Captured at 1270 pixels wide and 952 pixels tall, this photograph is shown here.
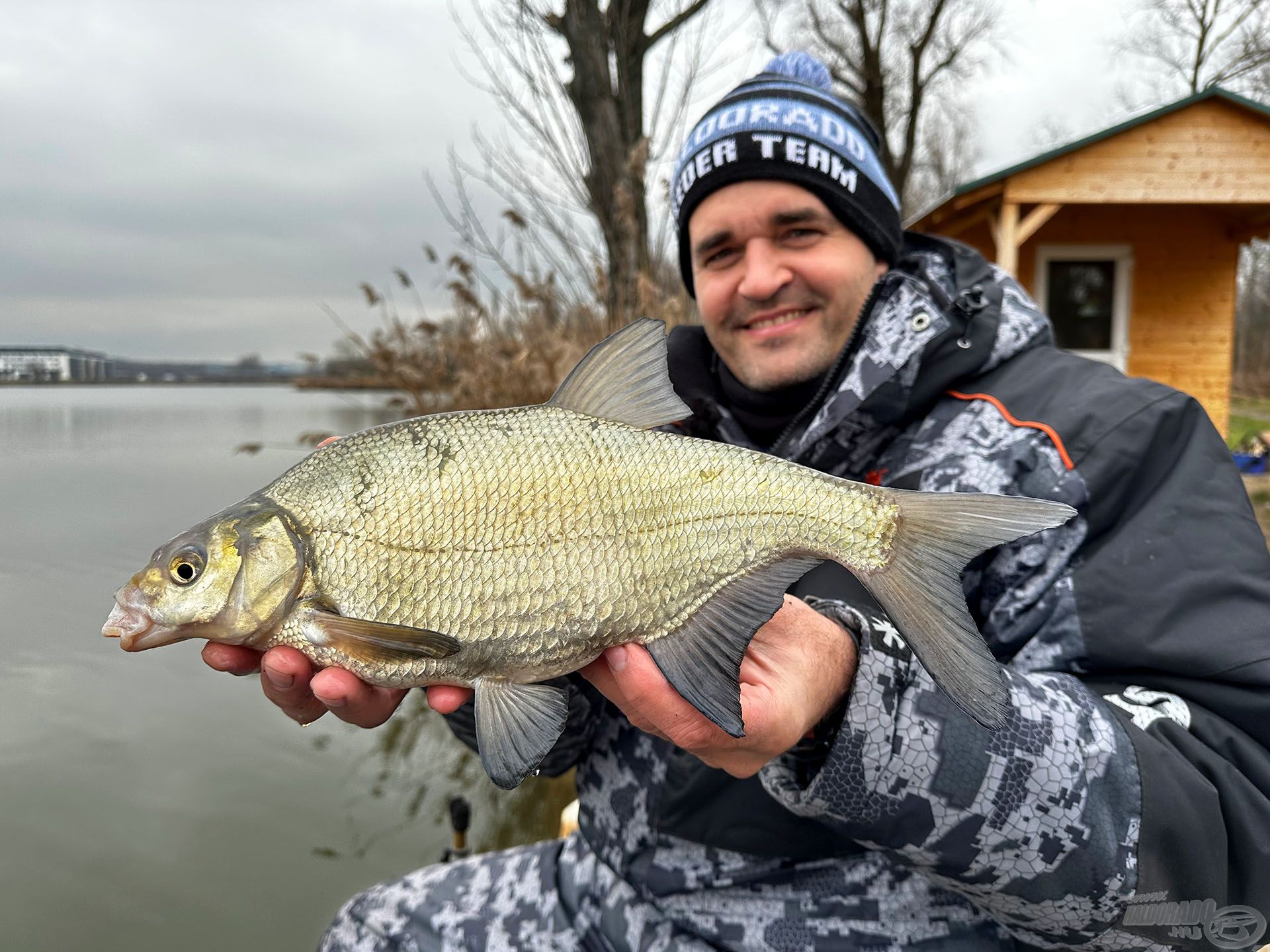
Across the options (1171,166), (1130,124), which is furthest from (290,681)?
(1171,166)

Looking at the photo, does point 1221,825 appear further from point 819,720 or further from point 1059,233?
point 1059,233

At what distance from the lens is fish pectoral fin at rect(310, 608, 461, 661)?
1.25 meters

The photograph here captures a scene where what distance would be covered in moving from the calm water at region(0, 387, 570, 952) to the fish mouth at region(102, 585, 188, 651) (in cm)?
261

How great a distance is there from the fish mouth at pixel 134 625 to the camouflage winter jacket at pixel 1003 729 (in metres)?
0.89

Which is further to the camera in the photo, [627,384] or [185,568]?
[627,384]

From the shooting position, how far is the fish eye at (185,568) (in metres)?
1.28

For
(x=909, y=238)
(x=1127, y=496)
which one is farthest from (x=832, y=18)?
(x=1127, y=496)

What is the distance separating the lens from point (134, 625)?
4.18ft

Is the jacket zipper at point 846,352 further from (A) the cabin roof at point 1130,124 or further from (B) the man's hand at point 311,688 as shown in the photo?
(A) the cabin roof at point 1130,124

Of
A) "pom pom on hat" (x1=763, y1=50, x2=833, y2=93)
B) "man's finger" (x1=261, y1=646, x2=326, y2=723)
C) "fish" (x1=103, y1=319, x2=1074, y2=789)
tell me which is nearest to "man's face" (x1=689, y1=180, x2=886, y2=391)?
"pom pom on hat" (x1=763, y1=50, x2=833, y2=93)

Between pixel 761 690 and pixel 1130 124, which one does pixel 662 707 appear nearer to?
pixel 761 690

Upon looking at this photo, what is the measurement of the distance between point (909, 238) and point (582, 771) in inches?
72.6

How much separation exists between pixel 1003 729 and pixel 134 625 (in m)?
1.46

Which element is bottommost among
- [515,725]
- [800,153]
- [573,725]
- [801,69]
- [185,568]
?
[573,725]
